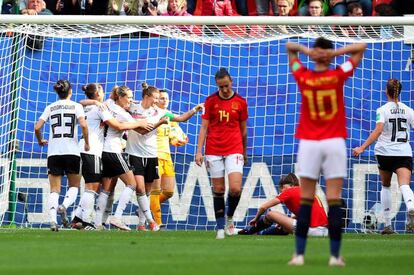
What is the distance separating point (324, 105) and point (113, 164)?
27.6 ft

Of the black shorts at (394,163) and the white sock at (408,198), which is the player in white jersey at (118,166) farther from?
the white sock at (408,198)

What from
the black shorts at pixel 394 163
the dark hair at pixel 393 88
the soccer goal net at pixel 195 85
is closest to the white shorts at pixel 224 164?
the black shorts at pixel 394 163

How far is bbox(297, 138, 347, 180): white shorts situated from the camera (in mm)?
10914

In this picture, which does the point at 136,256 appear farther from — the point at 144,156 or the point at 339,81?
the point at 144,156

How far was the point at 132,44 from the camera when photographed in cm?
2111

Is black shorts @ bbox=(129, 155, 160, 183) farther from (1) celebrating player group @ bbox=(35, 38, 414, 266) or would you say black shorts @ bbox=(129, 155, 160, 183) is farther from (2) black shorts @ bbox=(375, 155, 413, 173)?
(2) black shorts @ bbox=(375, 155, 413, 173)

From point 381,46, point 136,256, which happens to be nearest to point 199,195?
point 381,46

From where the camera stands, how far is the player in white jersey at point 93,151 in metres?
18.7

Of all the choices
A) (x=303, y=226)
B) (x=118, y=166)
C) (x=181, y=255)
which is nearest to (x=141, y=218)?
(x=118, y=166)

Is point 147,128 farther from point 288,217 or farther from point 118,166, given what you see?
point 288,217

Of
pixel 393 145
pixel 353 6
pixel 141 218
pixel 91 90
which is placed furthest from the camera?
pixel 353 6

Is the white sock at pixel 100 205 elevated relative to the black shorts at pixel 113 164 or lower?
lower

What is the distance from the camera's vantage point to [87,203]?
18.7 m

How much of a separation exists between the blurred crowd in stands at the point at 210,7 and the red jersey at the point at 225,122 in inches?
248
